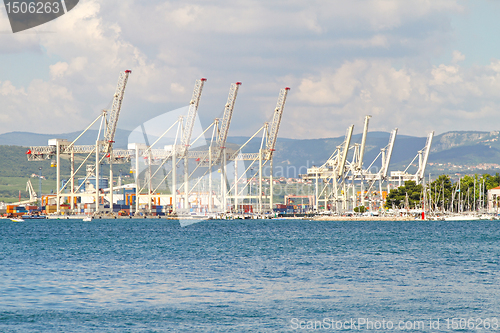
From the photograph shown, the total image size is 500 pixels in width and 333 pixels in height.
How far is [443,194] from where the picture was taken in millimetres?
119312

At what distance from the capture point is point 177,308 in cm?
2133

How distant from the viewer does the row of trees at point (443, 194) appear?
412ft

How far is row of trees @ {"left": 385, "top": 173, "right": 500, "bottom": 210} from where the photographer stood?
12556 cm

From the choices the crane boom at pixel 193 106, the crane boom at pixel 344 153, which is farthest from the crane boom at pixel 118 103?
the crane boom at pixel 344 153

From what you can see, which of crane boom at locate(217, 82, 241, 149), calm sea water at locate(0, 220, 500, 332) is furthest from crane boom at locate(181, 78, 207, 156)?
calm sea water at locate(0, 220, 500, 332)

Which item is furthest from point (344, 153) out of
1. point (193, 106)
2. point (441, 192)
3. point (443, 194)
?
point (193, 106)

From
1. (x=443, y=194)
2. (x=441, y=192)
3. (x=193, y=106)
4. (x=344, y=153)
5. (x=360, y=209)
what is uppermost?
(x=193, y=106)

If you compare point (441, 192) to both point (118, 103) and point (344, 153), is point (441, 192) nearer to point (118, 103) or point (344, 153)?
point (344, 153)

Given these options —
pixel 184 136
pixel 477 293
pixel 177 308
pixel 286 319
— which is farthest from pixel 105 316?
pixel 184 136

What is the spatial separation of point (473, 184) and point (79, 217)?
3426 inches

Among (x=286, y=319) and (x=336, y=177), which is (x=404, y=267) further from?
(x=336, y=177)

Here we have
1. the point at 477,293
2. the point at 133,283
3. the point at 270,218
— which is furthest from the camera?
the point at 270,218

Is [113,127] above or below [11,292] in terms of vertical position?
above

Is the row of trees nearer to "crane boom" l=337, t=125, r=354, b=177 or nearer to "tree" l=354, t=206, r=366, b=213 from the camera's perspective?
"tree" l=354, t=206, r=366, b=213
